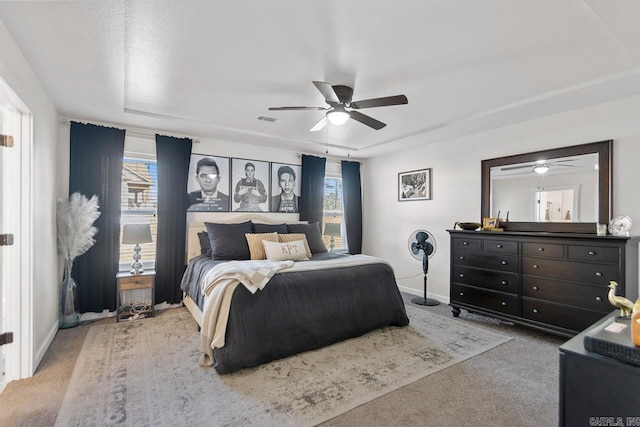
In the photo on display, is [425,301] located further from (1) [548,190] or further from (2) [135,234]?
(2) [135,234]

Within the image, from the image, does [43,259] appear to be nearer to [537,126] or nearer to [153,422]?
[153,422]

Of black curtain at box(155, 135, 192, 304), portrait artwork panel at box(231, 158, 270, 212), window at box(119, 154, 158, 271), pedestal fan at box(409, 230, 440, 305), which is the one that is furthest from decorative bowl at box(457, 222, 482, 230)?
window at box(119, 154, 158, 271)

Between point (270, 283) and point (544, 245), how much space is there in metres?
2.67

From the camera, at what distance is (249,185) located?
460cm

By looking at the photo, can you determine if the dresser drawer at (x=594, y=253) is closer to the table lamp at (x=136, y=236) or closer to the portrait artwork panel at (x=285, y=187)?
the portrait artwork panel at (x=285, y=187)

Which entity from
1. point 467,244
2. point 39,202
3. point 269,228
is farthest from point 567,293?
point 39,202

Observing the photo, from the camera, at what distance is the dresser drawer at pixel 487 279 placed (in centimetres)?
320

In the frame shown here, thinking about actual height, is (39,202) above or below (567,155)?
below

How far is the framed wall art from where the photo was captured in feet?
15.2

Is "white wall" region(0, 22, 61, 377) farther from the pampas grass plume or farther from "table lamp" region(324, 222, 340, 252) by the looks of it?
"table lamp" region(324, 222, 340, 252)

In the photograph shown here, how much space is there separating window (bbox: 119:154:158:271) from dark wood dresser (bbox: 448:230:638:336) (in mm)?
3851

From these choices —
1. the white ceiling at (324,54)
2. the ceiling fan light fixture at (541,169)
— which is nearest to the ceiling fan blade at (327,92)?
the white ceiling at (324,54)

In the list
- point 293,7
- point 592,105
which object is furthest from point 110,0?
point 592,105

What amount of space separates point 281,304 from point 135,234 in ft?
6.62
